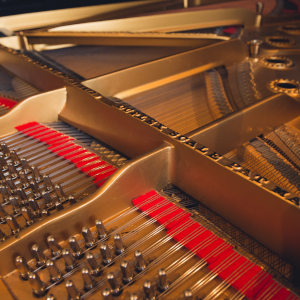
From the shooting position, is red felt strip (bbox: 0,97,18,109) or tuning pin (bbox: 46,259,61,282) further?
red felt strip (bbox: 0,97,18,109)

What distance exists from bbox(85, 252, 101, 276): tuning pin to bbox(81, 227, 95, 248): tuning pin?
0.41 feet

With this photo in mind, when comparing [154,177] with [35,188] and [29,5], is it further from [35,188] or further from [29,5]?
[29,5]

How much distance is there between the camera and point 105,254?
1240 mm

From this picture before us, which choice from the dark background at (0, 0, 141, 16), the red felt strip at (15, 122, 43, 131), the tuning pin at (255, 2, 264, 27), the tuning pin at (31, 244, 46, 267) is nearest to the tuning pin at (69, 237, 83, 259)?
the tuning pin at (31, 244, 46, 267)

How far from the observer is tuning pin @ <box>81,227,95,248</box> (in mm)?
1297

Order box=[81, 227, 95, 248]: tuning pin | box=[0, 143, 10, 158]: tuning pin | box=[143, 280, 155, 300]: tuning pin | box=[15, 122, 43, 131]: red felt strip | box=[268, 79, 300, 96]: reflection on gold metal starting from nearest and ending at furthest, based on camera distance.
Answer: box=[143, 280, 155, 300]: tuning pin, box=[81, 227, 95, 248]: tuning pin, box=[0, 143, 10, 158]: tuning pin, box=[15, 122, 43, 131]: red felt strip, box=[268, 79, 300, 96]: reflection on gold metal

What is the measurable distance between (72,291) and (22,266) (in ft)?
0.80

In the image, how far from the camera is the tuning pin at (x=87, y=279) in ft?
3.71

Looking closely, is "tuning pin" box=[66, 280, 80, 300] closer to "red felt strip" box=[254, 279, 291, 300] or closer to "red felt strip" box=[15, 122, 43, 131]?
"red felt strip" box=[254, 279, 291, 300]

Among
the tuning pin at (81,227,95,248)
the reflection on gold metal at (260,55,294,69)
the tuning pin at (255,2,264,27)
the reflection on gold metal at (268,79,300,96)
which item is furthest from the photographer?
the tuning pin at (255,2,264,27)

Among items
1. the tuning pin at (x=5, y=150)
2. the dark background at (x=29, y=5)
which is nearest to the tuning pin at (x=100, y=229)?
the tuning pin at (x=5, y=150)

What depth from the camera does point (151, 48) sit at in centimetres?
365

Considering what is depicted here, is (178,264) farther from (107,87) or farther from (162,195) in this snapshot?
(107,87)

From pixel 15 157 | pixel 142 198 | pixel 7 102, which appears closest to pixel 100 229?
pixel 142 198
